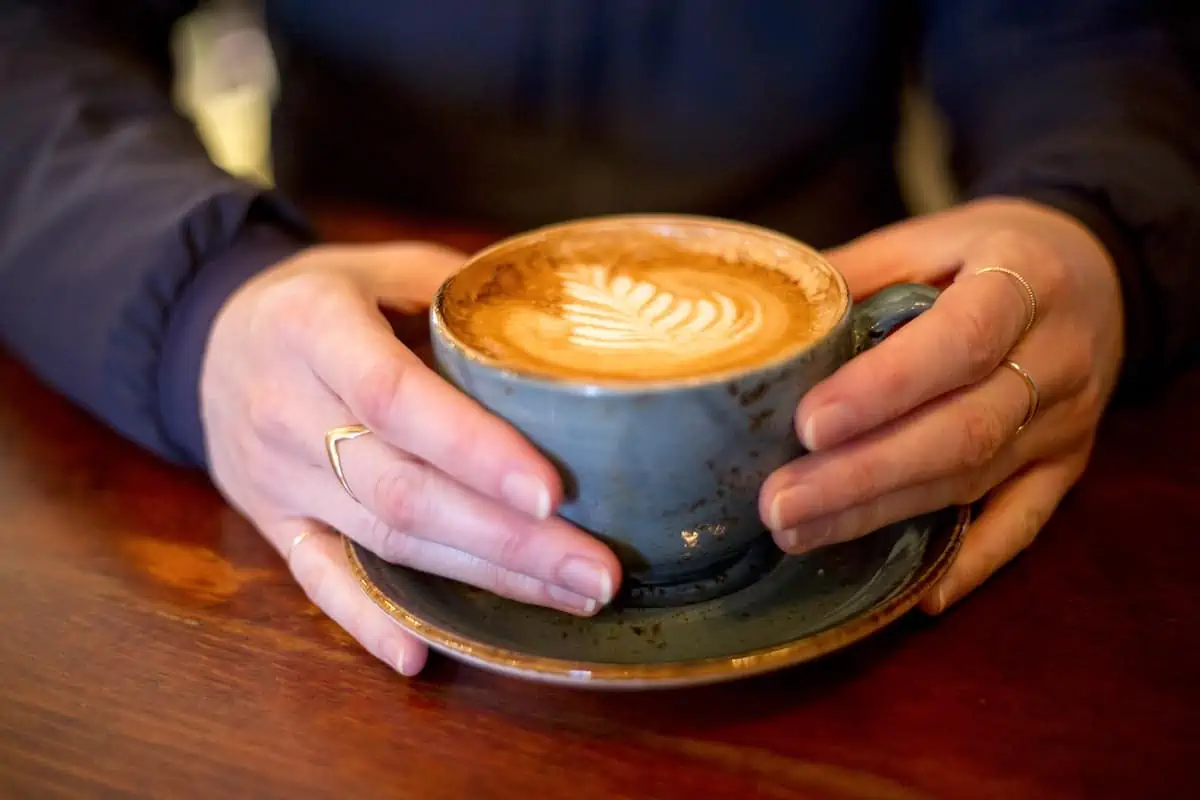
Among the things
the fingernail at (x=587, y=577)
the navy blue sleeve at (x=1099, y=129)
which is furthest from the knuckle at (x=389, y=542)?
the navy blue sleeve at (x=1099, y=129)

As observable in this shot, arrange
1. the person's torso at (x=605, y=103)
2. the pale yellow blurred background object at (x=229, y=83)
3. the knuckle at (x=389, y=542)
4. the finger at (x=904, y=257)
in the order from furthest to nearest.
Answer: the pale yellow blurred background object at (x=229, y=83) → the person's torso at (x=605, y=103) → the finger at (x=904, y=257) → the knuckle at (x=389, y=542)

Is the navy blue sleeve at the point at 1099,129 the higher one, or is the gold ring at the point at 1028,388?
the navy blue sleeve at the point at 1099,129

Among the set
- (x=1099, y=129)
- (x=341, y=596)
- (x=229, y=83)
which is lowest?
(x=229, y=83)

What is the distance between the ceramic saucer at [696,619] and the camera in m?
0.44

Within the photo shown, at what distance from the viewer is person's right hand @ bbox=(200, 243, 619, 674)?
1.61 ft

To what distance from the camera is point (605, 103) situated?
112 centimetres

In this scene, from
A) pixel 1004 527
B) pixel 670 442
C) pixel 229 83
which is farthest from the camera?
pixel 229 83

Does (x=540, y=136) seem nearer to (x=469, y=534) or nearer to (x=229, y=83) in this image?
(x=469, y=534)

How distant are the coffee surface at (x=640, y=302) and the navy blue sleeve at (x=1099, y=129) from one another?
262 mm

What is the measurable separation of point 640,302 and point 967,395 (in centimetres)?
20

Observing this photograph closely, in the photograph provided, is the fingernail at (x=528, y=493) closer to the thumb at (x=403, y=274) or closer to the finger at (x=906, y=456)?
the finger at (x=906, y=456)

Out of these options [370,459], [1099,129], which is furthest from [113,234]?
[1099,129]

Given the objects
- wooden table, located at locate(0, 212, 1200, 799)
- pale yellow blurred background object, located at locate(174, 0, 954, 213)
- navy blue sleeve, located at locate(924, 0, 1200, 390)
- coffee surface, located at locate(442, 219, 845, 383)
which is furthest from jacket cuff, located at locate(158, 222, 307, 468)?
pale yellow blurred background object, located at locate(174, 0, 954, 213)

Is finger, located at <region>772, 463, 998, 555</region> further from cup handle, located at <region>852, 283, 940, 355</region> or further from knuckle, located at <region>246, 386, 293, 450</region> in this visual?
knuckle, located at <region>246, 386, 293, 450</region>
